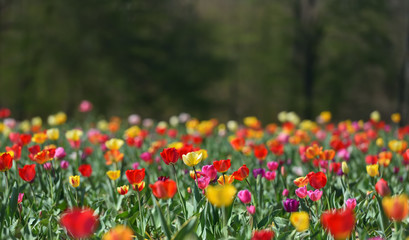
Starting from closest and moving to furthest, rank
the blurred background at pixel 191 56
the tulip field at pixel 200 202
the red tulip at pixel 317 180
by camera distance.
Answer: the tulip field at pixel 200 202 < the red tulip at pixel 317 180 < the blurred background at pixel 191 56

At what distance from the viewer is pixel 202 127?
4863 millimetres

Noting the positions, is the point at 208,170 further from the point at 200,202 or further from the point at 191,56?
the point at 191,56

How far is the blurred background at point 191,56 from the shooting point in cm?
1339

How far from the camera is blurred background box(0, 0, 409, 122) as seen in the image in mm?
13391

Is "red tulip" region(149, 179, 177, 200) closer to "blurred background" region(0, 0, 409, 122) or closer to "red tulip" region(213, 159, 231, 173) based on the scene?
"red tulip" region(213, 159, 231, 173)

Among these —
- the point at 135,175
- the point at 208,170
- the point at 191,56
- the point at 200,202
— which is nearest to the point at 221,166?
the point at 208,170

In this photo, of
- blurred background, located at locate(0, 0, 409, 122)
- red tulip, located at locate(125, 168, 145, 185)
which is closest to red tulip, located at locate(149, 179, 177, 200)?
red tulip, located at locate(125, 168, 145, 185)

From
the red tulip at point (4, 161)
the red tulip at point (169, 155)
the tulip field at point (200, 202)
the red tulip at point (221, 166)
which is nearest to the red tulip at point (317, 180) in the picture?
the tulip field at point (200, 202)

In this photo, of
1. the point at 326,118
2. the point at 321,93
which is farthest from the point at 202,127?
the point at 321,93

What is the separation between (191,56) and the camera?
15.7 m

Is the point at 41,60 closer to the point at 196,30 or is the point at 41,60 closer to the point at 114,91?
the point at 114,91

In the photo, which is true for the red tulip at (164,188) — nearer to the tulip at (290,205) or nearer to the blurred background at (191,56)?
the tulip at (290,205)

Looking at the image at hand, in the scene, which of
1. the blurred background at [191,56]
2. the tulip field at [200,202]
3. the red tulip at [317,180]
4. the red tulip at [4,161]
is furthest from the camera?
the blurred background at [191,56]

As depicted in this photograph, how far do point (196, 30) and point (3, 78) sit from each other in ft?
20.8
